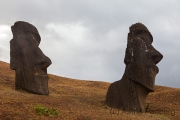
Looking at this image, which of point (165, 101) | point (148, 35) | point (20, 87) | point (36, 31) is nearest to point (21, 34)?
point (36, 31)

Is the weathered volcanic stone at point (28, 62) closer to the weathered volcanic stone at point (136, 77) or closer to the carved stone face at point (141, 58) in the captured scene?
the weathered volcanic stone at point (136, 77)

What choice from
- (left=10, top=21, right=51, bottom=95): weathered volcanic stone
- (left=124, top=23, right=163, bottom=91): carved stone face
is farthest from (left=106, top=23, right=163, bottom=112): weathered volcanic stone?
(left=10, top=21, right=51, bottom=95): weathered volcanic stone

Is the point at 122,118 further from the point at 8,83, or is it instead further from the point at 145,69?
the point at 8,83

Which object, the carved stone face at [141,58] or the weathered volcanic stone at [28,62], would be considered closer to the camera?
the carved stone face at [141,58]

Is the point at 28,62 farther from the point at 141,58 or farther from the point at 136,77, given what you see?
the point at 141,58

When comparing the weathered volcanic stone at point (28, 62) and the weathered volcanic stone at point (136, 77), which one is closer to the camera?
the weathered volcanic stone at point (136, 77)

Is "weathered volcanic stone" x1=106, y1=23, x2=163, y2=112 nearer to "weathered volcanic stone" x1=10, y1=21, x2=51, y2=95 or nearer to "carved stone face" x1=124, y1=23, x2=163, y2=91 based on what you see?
"carved stone face" x1=124, y1=23, x2=163, y2=91

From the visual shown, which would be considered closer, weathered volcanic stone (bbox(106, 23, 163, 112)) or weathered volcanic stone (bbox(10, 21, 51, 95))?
weathered volcanic stone (bbox(106, 23, 163, 112))

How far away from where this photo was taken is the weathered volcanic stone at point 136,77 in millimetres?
14695

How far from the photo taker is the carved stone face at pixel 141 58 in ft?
48.1

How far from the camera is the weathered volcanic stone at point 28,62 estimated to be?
16094 millimetres

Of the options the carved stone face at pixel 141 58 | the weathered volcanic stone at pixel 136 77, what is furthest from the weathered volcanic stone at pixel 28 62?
the carved stone face at pixel 141 58

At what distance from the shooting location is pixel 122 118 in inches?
Answer: 455

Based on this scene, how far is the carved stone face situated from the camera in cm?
1466
